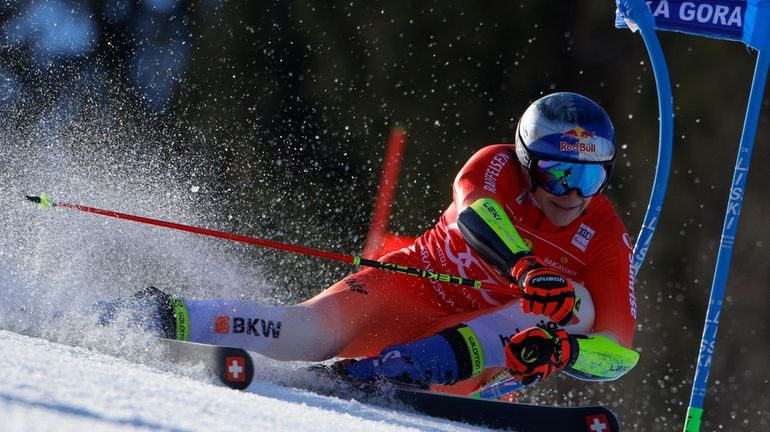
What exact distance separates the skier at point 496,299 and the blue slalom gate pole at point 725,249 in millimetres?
438

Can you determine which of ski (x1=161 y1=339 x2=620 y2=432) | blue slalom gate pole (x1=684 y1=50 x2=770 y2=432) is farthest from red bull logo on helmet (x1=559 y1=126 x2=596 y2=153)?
ski (x1=161 y1=339 x2=620 y2=432)

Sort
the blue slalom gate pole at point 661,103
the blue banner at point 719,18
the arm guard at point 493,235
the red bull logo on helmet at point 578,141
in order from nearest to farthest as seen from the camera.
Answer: the arm guard at point 493,235
the red bull logo on helmet at point 578,141
the blue banner at point 719,18
the blue slalom gate pole at point 661,103

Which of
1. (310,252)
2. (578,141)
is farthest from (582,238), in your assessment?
(310,252)

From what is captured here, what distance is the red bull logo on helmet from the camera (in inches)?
158

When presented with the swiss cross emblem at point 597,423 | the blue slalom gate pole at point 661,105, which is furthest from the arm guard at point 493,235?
the blue slalom gate pole at point 661,105

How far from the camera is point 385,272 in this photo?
4.29 meters

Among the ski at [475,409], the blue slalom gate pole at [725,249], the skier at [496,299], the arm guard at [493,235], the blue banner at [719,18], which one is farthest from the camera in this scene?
the blue banner at [719,18]

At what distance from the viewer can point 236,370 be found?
3.07 metres

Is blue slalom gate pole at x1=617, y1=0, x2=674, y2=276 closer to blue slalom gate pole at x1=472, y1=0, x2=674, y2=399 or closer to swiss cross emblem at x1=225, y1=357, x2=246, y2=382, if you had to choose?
blue slalom gate pole at x1=472, y1=0, x2=674, y2=399

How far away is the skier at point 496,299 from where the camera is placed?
3.64m

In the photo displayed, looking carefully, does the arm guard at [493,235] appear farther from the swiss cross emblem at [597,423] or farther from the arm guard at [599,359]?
the swiss cross emblem at [597,423]

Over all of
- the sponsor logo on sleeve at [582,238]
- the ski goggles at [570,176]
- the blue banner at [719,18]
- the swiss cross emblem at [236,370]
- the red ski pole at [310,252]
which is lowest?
the swiss cross emblem at [236,370]

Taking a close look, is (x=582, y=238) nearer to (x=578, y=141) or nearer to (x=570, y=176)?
(x=570, y=176)

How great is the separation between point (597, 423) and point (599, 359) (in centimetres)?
31
